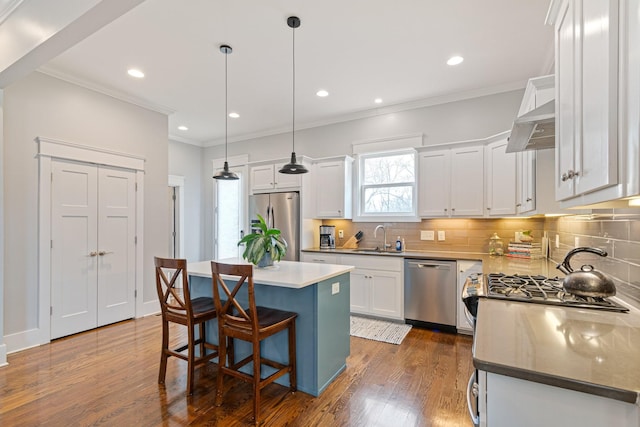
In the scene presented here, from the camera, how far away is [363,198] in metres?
4.70

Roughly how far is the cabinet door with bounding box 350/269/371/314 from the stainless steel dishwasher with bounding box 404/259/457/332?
490 millimetres

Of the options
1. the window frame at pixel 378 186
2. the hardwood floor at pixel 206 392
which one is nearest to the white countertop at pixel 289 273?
the hardwood floor at pixel 206 392

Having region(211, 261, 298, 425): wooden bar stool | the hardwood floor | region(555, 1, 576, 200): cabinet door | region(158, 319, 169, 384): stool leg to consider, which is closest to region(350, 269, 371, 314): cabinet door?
the hardwood floor

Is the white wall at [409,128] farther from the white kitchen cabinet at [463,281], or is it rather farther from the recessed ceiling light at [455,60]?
the white kitchen cabinet at [463,281]

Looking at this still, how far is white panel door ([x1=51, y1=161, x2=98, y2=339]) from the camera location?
3389 millimetres

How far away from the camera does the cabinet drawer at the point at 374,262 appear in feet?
12.5

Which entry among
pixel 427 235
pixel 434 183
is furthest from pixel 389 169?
pixel 427 235

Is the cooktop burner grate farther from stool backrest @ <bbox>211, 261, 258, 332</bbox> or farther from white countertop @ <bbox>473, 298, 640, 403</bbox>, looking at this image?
stool backrest @ <bbox>211, 261, 258, 332</bbox>

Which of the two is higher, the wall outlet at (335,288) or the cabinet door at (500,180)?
the cabinet door at (500,180)

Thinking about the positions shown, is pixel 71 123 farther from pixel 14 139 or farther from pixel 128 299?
pixel 128 299

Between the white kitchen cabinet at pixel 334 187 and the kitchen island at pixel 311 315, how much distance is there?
194 centimetres

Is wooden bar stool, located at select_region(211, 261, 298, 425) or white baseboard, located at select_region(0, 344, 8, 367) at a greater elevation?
wooden bar stool, located at select_region(211, 261, 298, 425)

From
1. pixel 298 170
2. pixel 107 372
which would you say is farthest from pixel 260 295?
pixel 107 372

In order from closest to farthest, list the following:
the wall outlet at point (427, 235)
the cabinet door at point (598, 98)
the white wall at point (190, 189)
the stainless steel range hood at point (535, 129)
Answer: the cabinet door at point (598, 98) → the stainless steel range hood at point (535, 129) → the wall outlet at point (427, 235) → the white wall at point (190, 189)
